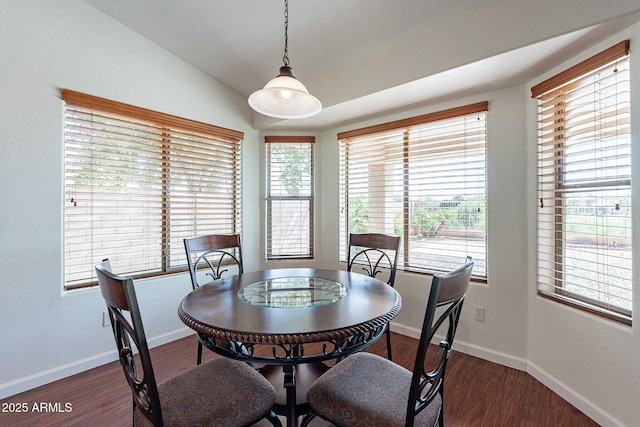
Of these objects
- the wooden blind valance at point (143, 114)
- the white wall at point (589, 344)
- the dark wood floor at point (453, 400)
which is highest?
the wooden blind valance at point (143, 114)

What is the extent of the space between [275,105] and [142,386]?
159 cm

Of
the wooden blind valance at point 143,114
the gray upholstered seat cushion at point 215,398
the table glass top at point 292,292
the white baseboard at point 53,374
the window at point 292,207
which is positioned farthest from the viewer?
the window at point 292,207

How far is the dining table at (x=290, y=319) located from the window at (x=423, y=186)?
117 centimetres

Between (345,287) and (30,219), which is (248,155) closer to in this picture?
(30,219)

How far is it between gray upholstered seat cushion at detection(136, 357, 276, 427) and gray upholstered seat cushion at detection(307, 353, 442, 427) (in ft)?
0.77

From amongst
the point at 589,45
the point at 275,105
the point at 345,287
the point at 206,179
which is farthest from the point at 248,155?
the point at 589,45

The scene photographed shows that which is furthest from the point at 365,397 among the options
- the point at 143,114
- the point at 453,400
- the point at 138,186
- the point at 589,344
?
the point at 143,114

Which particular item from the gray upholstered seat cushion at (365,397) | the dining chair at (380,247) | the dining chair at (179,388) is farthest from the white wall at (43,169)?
the gray upholstered seat cushion at (365,397)

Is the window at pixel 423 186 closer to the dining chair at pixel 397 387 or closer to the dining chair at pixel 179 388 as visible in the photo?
the dining chair at pixel 397 387

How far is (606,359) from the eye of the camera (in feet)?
5.38

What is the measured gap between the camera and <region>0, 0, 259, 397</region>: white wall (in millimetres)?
1916

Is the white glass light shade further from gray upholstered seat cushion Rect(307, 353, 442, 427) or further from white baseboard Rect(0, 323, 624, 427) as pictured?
white baseboard Rect(0, 323, 624, 427)

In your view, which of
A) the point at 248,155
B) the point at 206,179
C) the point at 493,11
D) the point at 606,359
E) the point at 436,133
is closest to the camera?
the point at 606,359

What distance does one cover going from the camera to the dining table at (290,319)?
109 cm
